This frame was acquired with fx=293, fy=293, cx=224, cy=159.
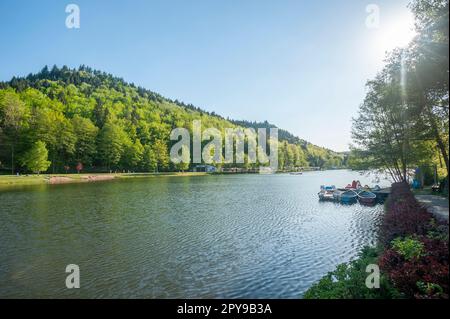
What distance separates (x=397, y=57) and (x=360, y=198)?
73.3 feet

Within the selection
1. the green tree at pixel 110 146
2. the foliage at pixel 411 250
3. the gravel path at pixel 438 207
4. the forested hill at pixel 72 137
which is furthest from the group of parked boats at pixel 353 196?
the green tree at pixel 110 146

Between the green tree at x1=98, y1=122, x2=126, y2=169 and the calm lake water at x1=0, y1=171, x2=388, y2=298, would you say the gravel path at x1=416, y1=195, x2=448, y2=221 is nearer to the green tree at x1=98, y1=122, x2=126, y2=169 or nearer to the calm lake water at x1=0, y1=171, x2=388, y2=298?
the calm lake water at x1=0, y1=171, x2=388, y2=298

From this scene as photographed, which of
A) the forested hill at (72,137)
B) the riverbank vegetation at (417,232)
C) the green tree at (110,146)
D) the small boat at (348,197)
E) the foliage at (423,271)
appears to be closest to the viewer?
the foliage at (423,271)

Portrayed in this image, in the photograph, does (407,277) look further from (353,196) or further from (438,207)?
(353,196)

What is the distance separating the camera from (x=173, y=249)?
18.4m

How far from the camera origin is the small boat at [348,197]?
4212 cm

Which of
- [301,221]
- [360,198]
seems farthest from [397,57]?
[360,198]

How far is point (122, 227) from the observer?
24.1 metres

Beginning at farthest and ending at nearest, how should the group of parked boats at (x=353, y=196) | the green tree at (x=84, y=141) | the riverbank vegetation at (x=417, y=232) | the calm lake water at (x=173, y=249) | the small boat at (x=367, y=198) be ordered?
the green tree at (x=84, y=141) < the group of parked boats at (x=353, y=196) < the small boat at (x=367, y=198) < the calm lake water at (x=173, y=249) < the riverbank vegetation at (x=417, y=232)

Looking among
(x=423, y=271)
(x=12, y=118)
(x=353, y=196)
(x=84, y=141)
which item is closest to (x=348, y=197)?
(x=353, y=196)

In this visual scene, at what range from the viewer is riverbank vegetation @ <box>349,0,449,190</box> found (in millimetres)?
13312

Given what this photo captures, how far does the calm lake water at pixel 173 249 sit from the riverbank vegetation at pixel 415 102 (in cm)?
900

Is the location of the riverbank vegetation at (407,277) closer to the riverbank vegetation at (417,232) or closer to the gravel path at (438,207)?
the riverbank vegetation at (417,232)
